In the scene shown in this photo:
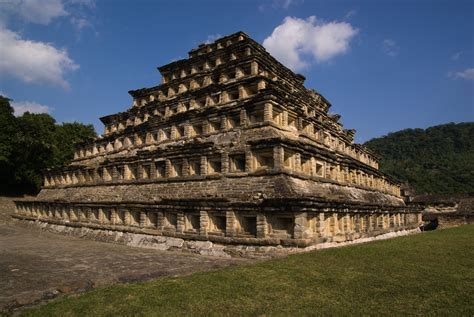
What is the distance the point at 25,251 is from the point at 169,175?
867 centimetres

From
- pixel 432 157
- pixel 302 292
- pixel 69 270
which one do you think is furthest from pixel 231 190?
pixel 432 157

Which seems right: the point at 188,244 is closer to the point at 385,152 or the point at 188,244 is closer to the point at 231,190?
the point at 231,190

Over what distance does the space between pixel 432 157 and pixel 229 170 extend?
114015mm

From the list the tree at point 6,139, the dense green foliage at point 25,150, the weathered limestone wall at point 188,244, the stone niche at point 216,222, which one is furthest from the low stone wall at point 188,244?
the dense green foliage at point 25,150

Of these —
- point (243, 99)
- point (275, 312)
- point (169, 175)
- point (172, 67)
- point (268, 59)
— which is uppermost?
point (172, 67)

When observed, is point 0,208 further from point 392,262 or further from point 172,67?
point 392,262

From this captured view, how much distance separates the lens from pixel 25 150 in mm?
40625

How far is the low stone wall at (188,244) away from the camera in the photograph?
541 inches

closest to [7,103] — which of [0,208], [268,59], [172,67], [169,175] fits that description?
[0,208]

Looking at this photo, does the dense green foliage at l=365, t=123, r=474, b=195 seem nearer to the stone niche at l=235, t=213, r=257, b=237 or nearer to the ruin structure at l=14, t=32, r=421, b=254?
the ruin structure at l=14, t=32, r=421, b=254

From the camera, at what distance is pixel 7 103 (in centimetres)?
4081

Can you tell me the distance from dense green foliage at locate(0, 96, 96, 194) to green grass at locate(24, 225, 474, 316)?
1350 inches

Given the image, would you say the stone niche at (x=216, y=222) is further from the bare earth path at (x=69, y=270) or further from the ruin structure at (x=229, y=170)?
the bare earth path at (x=69, y=270)

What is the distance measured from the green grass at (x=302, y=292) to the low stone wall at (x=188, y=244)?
2.65 metres
